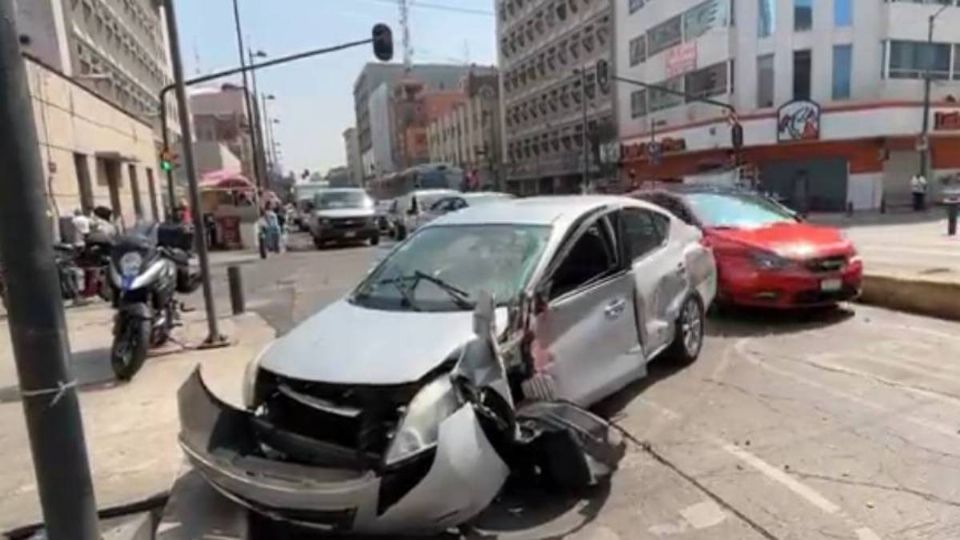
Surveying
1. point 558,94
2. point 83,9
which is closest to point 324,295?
point 83,9

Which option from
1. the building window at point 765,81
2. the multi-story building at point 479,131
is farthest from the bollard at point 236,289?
the multi-story building at point 479,131

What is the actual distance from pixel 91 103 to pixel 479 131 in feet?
178

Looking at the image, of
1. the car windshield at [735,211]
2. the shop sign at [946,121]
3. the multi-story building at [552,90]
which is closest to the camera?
the car windshield at [735,211]

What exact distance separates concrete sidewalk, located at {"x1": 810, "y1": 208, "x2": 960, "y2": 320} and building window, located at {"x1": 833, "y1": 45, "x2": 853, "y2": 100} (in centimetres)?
595

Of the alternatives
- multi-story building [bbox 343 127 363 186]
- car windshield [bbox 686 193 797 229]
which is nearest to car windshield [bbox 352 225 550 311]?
car windshield [bbox 686 193 797 229]

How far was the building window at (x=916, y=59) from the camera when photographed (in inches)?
1202

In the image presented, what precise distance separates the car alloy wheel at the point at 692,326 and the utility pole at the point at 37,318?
4790 millimetres

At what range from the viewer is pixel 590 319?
15.3 feet

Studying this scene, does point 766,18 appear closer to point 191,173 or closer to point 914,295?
point 914,295

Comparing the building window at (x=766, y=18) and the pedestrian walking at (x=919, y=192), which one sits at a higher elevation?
the building window at (x=766, y=18)

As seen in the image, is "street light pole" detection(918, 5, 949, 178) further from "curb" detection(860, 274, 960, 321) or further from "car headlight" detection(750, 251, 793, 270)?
"car headlight" detection(750, 251, 793, 270)

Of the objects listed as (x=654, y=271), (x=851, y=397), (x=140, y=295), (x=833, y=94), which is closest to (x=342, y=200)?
(x=140, y=295)

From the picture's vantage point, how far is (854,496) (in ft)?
12.3

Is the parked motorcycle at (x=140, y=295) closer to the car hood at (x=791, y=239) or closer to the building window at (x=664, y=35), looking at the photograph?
the car hood at (x=791, y=239)
